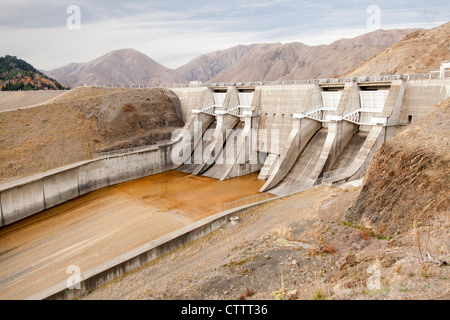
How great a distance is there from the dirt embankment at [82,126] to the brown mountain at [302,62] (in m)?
66.4

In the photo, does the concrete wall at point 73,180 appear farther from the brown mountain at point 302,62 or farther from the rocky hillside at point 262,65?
the brown mountain at point 302,62

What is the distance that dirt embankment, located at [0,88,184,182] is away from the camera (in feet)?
80.8

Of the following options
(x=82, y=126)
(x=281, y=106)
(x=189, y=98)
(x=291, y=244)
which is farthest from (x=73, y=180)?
(x=281, y=106)

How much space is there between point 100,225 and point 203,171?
12813 millimetres

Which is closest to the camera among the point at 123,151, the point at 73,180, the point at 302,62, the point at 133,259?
the point at 133,259

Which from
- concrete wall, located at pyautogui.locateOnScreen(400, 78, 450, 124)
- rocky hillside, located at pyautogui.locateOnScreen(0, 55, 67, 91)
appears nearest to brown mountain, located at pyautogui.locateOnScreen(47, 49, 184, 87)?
rocky hillside, located at pyautogui.locateOnScreen(0, 55, 67, 91)

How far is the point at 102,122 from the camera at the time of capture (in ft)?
101

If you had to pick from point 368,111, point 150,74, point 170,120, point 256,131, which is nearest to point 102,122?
point 170,120

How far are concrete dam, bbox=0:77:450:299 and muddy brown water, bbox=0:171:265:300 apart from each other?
0.08 meters

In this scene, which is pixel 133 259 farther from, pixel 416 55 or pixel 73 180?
pixel 416 55

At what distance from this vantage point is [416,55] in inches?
1540

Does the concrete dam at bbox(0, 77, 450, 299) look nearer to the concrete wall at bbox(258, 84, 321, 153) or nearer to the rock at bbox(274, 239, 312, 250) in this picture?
the concrete wall at bbox(258, 84, 321, 153)

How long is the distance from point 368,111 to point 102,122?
25148 mm

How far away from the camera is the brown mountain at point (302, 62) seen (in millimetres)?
89750
